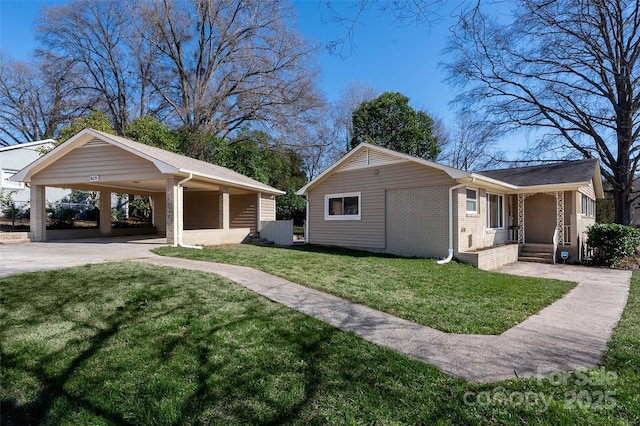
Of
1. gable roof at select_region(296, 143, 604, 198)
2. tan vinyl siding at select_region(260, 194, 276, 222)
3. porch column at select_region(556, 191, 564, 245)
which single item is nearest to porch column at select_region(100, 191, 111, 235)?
tan vinyl siding at select_region(260, 194, 276, 222)

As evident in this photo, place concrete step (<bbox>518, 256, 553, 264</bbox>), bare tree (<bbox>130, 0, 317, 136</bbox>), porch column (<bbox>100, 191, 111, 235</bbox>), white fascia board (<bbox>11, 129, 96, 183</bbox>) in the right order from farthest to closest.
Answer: bare tree (<bbox>130, 0, 317, 136</bbox>) → porch column (<bbox>100, 191, 111, 235</bbox>) → concrete step (<bbox>518, 256, 553, 264</bbox>) → white fascia board (<bbox>11, 129, 96, 183</bbox>)

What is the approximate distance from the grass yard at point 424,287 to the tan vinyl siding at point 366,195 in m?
2.31

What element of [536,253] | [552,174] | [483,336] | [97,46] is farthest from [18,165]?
[552,174]

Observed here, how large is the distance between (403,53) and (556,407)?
458 centimetres

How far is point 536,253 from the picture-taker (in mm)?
13820

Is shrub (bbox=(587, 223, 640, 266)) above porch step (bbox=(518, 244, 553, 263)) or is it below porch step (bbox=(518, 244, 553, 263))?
above

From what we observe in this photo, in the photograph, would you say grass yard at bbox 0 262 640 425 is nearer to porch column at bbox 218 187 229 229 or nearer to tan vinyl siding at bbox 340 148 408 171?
tan vinyl siding at bbox 340 148 408 171

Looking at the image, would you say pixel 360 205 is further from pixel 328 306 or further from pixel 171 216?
pixel 328 306

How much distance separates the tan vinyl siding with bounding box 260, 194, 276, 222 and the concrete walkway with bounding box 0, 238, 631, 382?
9.93 meters

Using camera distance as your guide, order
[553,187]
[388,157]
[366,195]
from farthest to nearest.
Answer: [553,187], [366,195], [388,157]

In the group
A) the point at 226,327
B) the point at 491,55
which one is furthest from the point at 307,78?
the point at 226,327

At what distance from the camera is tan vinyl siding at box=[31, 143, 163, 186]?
12188 millimetres

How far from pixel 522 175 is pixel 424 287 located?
Result: 11.9m

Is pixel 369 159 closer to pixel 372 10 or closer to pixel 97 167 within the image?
pixel 372 10
